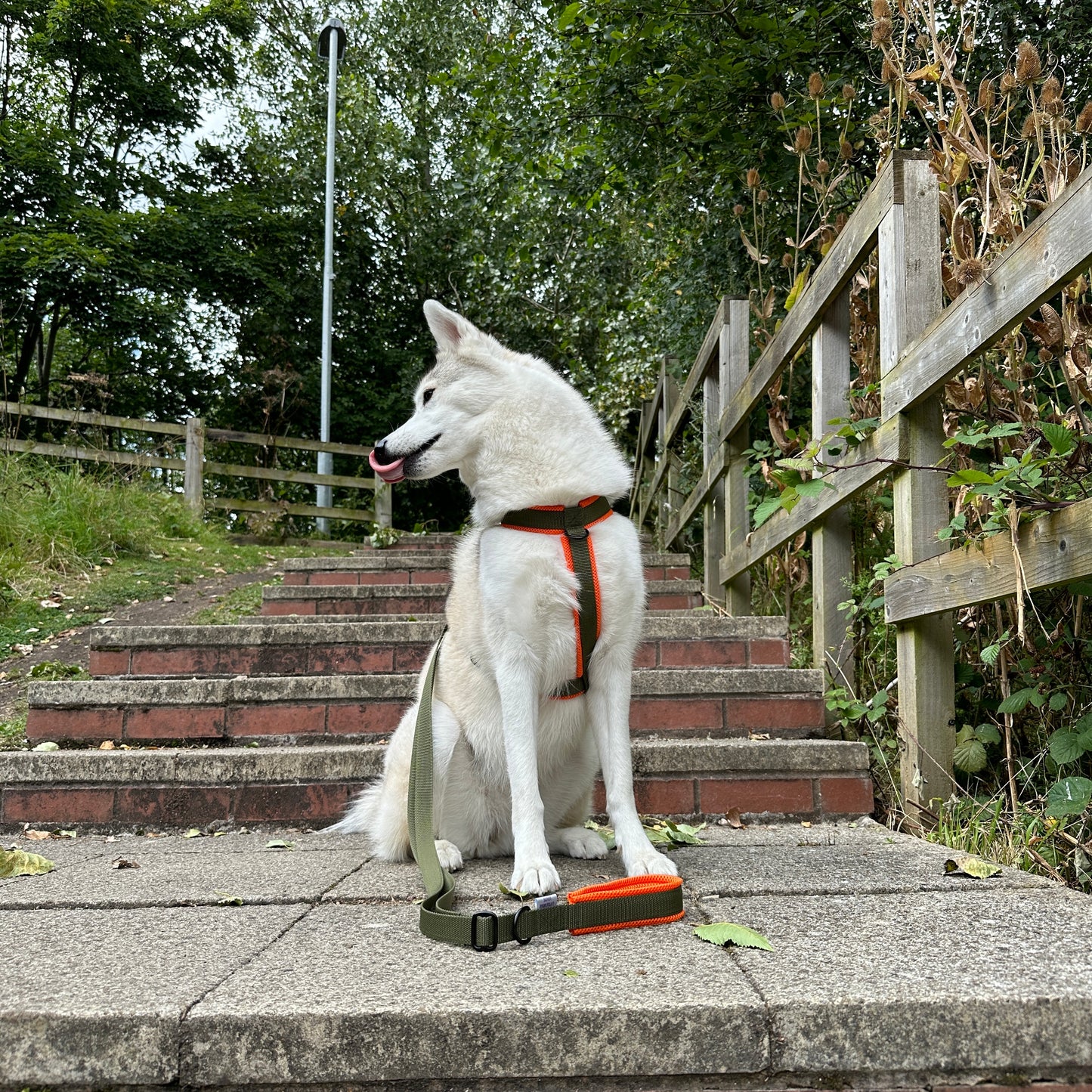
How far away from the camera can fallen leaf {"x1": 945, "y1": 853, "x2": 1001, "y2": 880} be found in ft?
6.60

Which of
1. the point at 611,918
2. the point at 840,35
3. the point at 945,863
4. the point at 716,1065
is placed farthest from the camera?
the point at 840,35

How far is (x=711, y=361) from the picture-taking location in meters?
5.39

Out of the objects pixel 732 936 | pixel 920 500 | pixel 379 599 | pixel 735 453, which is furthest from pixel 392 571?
pixel 732 936

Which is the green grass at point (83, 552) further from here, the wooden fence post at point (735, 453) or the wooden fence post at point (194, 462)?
the wooden fence post at point (735, 453)

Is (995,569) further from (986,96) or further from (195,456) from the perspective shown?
(195,456)

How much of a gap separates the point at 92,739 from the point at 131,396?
49.2 feet

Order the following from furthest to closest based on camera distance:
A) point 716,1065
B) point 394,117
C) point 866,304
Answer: point 394,117, point 866,304, point 716,1065

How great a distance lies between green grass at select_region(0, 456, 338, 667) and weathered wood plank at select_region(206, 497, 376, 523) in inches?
88.7

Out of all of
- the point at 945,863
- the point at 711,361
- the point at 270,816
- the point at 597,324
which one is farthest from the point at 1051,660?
the point at 597,324

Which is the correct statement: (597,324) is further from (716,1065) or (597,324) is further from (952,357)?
(716,1065)

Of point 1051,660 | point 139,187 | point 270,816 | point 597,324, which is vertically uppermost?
point 139,187

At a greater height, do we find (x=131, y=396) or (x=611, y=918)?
(x=131, y=396)

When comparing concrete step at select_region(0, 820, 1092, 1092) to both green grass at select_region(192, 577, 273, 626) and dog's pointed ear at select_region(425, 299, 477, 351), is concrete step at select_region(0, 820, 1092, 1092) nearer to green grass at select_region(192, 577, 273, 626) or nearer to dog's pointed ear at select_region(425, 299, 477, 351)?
dog's pointed ear at select_region(425, 299, 477, 351)

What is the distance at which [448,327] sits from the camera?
2451 millimetres
